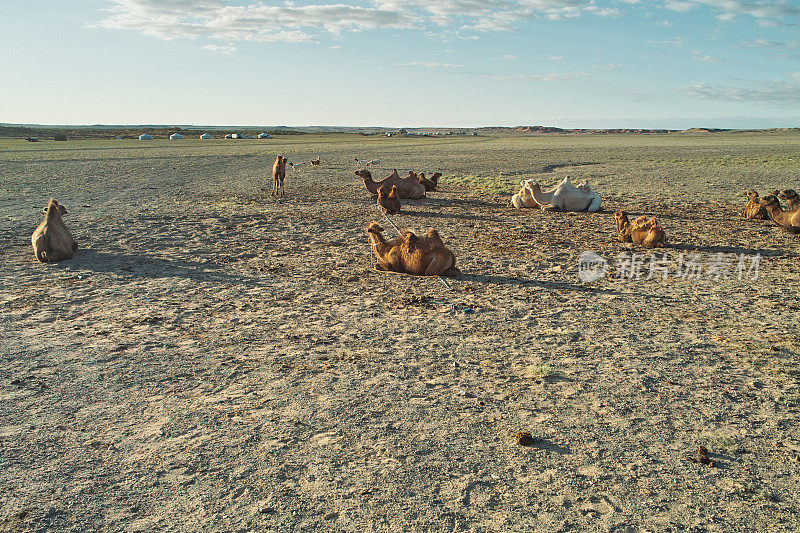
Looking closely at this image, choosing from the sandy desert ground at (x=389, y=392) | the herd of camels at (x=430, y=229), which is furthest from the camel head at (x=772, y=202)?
the sandy desert ground at (x=389, y=392)

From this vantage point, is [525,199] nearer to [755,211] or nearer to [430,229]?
[755,211]

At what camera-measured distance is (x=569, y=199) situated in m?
16.9

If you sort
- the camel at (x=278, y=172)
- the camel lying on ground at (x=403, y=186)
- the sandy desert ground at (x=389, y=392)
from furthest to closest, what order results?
the camel at (x=278, y=172) → the camel lying on ground at (x=403, y=186) → the sandy desert ground at (x=389, y=392)

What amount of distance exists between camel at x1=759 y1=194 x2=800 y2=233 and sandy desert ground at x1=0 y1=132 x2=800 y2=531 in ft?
5.26

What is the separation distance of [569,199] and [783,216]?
5.12 m

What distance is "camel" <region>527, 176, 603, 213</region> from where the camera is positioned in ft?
55.4

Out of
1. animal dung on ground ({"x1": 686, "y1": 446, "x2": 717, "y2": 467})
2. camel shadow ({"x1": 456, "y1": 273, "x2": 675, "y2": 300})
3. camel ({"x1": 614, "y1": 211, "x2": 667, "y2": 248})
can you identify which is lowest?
animal dung on ground ({"x1": 686, "y1": 446, "x2": 717, "y2": 467})

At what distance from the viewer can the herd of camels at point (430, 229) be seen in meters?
Result: 9.60

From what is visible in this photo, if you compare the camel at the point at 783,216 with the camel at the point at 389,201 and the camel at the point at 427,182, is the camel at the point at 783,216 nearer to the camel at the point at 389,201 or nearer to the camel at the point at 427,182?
the camel at the point at 389,201

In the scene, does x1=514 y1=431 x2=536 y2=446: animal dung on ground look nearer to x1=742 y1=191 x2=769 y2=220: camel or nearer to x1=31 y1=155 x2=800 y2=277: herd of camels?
x1=31 y1=155 x2=800 y2=277: herd of camels

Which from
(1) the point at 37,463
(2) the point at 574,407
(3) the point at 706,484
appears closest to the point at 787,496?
(3) the point at 706,484

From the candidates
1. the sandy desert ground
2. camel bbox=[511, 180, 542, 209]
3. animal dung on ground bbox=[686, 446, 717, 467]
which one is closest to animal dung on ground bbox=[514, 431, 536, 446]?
the sandy desert ground

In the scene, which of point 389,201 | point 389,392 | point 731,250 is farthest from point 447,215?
point 389,392

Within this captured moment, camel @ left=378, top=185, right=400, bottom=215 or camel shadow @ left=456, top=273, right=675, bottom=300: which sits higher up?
camel @ left=378, top=185, right=400, bottom=215
